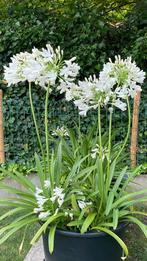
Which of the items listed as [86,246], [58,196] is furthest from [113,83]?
[86,246]

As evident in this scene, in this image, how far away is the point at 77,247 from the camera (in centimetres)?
274

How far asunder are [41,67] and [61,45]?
3.33 metres

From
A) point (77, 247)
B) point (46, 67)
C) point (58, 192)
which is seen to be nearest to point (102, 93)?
point (46, 67)

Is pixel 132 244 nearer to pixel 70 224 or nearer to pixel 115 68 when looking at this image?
pixel 70 224

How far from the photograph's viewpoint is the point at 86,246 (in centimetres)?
273

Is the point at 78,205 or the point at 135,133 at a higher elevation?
the point at 135,133

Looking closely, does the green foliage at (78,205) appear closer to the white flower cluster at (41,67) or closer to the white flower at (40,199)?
the white flower at (40,199)

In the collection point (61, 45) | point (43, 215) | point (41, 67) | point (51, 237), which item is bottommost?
point (51, 237)

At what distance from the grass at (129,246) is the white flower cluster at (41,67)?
1.74 m

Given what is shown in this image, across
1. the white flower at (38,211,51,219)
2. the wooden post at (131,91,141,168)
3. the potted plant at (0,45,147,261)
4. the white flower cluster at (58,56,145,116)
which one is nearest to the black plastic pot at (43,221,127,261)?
the potted plant at (0,45,147,261)

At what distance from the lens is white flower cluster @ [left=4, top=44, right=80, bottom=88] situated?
255 centimetres

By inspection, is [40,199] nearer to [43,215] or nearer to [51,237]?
[43,215]

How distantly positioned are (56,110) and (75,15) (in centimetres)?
170

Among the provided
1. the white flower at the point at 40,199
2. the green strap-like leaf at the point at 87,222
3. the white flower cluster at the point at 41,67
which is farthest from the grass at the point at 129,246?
the white flower cluster at the point at 41,67
